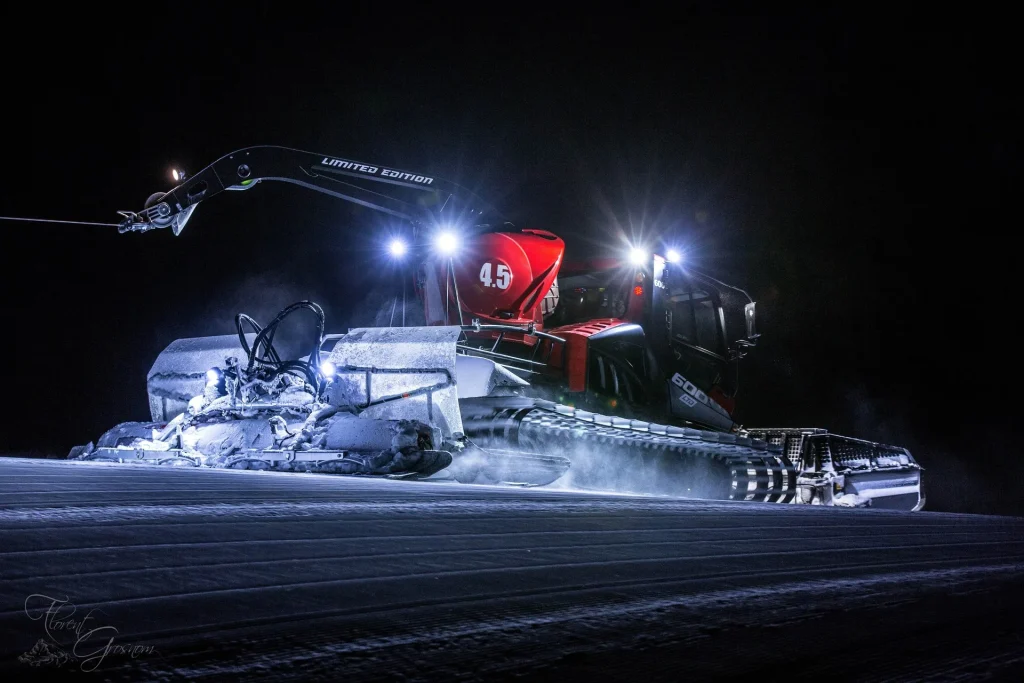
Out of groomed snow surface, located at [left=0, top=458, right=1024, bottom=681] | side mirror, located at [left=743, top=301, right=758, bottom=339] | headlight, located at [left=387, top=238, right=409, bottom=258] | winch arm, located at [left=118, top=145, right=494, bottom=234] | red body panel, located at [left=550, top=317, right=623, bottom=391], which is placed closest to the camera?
groomed snow surface, located at [left=0, top=458, right=1024, bottom=681]

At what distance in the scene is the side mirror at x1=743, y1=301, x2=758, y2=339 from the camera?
8273mm

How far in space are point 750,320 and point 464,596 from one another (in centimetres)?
743

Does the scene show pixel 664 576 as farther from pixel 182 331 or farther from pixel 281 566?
pixel 182 331

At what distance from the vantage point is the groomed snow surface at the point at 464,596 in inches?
39.5

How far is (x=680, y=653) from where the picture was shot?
1.09 metres

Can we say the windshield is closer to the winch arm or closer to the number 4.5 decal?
the number 4.5 decal

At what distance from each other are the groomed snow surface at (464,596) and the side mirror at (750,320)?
227 inches

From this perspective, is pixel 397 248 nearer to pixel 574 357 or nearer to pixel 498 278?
pixel 498 278

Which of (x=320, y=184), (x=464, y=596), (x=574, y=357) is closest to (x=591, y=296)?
(x=574, y=357)

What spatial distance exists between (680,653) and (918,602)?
0.78m

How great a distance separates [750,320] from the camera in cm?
834

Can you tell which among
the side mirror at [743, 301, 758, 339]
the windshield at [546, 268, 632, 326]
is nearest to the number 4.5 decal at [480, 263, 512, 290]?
the windshield at [546, 268, 632, 326]

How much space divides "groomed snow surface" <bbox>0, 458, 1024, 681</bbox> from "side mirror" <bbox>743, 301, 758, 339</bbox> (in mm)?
5754

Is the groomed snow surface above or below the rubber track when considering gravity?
below
